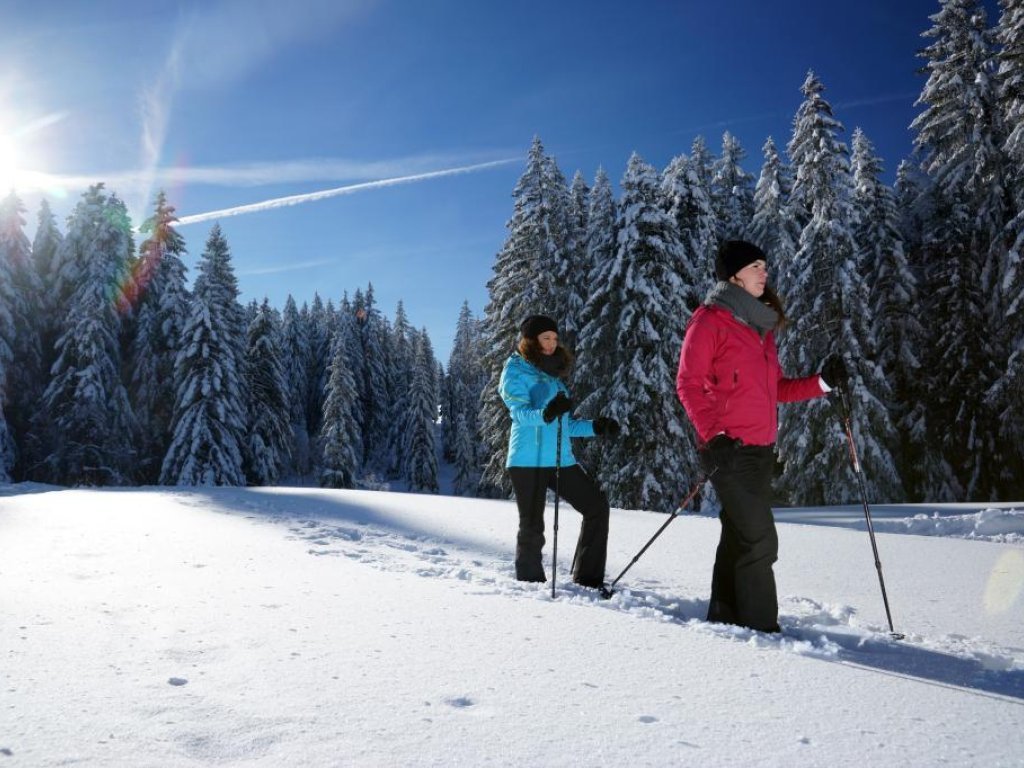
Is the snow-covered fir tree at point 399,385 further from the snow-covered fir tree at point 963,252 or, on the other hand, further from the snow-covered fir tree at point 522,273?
the snow-covered fir tree at point 963,252

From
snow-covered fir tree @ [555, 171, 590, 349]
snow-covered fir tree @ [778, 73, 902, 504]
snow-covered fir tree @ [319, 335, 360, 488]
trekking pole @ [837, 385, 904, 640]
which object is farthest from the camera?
snow-covered fir tree @ [319, 335, 360, 488]

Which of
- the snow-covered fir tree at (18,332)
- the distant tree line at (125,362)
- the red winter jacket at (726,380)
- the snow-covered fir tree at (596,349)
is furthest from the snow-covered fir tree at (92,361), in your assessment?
the red winter jacket at (726,380)

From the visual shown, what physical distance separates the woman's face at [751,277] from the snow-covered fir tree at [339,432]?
4091 centimetres

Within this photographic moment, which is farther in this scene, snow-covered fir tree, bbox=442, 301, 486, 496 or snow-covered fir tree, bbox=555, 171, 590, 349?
snow-covered fir tree, bbox=442, 301, 486, 496

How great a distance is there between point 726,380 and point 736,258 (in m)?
0.77

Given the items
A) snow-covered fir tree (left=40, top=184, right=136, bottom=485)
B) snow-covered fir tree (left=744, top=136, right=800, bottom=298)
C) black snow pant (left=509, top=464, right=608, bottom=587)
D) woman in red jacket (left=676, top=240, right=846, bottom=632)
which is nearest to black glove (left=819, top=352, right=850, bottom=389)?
woman in red jacket (left=676, top=240, right=846, bottom=632)

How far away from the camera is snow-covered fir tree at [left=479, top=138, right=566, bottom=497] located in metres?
25.3

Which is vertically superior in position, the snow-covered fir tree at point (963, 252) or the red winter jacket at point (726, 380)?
the snow-covered fir tree at point (963, 252)

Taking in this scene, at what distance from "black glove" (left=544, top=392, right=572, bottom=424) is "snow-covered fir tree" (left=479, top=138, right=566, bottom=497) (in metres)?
19.0

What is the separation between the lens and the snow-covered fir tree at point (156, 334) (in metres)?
31.6

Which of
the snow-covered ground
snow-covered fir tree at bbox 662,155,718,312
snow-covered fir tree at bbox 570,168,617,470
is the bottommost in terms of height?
the snow-covered ground

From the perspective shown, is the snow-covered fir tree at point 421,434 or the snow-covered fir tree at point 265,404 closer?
the snow-covered fir tree at point 265,404

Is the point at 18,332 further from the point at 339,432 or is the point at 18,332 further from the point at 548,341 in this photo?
the point at 548,341

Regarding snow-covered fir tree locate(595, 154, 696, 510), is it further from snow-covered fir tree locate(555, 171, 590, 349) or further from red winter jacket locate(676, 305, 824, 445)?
red winter jacket locate(676, 305, 824, 445)
